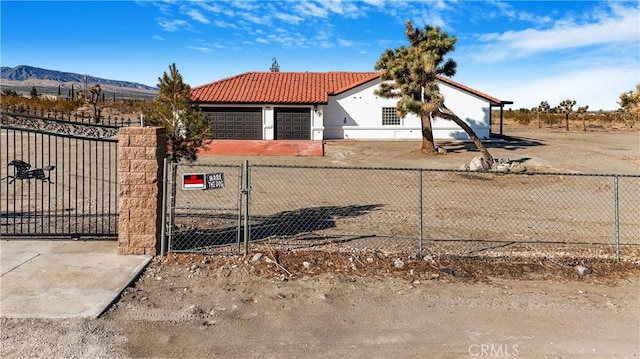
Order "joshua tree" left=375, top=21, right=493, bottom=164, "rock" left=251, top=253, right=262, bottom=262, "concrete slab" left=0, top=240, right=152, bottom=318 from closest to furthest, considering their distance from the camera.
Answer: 1. "concrete slab" left=0, top=240, right=152, bottom=318
2. "rock" left=251, top=253, right=262, bottom=262
3. "joshua tree" left=375, top=21, right=493, bottom=164

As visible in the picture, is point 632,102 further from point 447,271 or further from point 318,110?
point 447,271

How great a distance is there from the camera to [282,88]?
36969mm

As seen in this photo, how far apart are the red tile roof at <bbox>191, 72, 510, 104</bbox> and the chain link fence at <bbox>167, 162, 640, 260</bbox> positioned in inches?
582

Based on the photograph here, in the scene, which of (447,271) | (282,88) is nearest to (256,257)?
(447,271)

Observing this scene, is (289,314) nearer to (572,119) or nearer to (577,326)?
(577,326)

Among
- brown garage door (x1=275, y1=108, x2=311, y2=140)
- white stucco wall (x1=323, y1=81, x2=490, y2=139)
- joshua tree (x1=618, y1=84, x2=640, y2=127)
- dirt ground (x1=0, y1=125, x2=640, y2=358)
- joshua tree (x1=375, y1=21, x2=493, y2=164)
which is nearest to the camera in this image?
dirt ground (x1=0, y1=125, x2=640, y2=358)

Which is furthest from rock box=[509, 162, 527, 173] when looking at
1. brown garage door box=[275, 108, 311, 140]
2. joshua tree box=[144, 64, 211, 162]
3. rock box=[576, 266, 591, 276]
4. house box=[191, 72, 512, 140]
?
joshua tree box=[144, 64, 211, 162]

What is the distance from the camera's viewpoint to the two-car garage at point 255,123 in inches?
1352

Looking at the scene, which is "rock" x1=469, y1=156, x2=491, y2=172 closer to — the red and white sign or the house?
the house

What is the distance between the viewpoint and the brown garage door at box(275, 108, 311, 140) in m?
34.9

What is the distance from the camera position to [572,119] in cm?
7888

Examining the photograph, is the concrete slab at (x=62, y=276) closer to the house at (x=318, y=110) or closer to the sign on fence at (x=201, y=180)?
the sign on fence at (x=201, y=180)

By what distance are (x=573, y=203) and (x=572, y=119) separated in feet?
233
